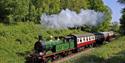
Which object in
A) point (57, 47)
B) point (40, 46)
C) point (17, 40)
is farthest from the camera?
point (17, 40)

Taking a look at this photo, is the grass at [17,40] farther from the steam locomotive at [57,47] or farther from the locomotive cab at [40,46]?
the steam locomotive at [57,47]

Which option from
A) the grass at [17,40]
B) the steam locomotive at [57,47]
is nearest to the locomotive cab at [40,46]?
the steam locomotive at [57,47]

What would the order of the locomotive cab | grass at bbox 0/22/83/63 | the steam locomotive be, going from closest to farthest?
the steam locomotive → the locomotive cab → grass at bbox 0/22/83/63

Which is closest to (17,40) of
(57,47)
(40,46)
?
(57,47)

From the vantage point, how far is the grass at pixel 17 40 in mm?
36938

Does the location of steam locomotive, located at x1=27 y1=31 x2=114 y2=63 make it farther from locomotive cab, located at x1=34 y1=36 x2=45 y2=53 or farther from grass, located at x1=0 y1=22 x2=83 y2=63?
grass, located at x1=0 y1=22 x2=83 y2=63

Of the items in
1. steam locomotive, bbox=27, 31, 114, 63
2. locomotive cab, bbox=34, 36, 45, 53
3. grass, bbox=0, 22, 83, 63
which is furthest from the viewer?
grass, bbox=0, 22, 83, 63

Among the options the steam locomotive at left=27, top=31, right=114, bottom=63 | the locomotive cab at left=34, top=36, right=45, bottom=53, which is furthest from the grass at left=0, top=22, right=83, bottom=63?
the steam locomotive at left=27, top=31, right=114, bottom=63

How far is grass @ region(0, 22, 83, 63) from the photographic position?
36938mm

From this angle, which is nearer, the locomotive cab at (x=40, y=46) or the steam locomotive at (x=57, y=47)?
the steam locomotive at (x=57, y=47)

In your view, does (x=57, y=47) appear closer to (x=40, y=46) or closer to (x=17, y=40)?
(x=40, y=46)

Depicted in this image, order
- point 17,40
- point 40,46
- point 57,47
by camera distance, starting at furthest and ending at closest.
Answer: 1. point 17,40
2. point 57,47
3. point 40,46

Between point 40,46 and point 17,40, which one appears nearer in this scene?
point 40,46

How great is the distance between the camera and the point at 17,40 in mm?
44094
